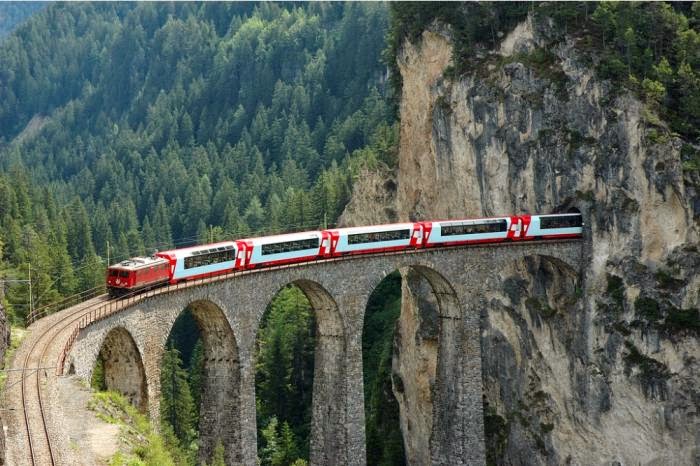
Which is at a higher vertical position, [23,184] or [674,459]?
[23,184]

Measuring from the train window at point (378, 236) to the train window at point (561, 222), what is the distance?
35.1 feet

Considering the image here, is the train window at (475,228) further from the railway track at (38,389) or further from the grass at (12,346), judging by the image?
the grass at (12,346)

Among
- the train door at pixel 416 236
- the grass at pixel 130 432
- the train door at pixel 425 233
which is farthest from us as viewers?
the train door at pixel 425 233

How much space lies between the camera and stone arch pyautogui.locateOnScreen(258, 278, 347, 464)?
59844 mm

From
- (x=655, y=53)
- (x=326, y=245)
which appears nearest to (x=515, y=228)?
(x=326, y=245)

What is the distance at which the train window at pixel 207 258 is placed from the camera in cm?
5347

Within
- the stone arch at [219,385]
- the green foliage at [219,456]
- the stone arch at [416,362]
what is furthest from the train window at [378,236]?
the stone arch at [416,362]

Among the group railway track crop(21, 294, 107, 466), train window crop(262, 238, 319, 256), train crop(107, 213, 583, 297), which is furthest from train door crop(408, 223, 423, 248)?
railway track crop(21, 294, 107, 466)

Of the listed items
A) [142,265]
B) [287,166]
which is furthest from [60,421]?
[287,166]

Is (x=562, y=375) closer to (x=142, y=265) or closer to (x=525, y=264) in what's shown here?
(x=525, y=264)

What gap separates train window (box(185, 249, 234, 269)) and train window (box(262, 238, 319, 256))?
93.5 inches

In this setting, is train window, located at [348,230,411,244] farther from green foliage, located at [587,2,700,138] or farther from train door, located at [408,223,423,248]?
green foliage, located at [587,2,700,138]

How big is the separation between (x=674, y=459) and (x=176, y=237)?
12964 cm

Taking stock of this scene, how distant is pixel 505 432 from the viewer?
250ft
